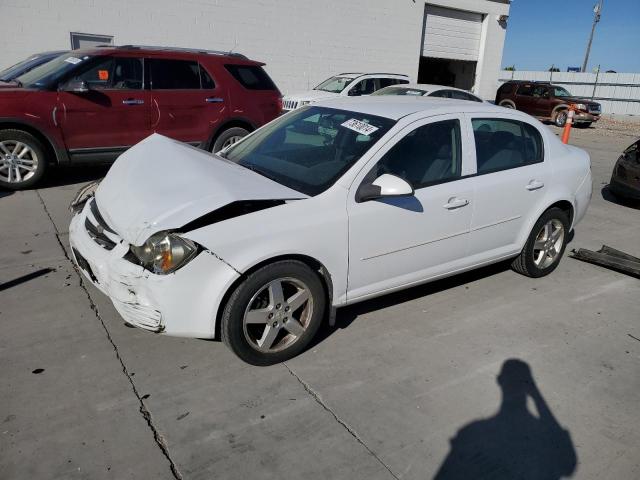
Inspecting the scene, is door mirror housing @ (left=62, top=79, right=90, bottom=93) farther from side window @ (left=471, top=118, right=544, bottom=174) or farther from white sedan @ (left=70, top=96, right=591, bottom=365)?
side window @ (left=471, top=118, right=544, bottom=174)

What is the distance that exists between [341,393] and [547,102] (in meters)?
22.5

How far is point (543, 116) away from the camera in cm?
2228

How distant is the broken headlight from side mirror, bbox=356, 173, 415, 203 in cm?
112

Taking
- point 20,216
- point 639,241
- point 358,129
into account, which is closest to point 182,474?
point 358,129

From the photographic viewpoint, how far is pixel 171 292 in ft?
9.19

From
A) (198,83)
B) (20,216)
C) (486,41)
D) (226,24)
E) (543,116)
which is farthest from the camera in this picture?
(543,116)

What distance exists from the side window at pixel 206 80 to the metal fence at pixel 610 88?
31252 mm

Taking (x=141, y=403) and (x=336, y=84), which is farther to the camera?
(x=336, y=84)

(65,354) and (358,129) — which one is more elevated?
(358,129)

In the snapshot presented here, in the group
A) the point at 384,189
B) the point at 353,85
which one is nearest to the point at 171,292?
the point at 384,189

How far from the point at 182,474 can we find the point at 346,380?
113 cm

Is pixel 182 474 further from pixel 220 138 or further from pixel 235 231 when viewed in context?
pixel 220 138

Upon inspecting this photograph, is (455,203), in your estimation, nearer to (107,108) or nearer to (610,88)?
(107,108)

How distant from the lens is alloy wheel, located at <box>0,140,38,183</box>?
6535mm
